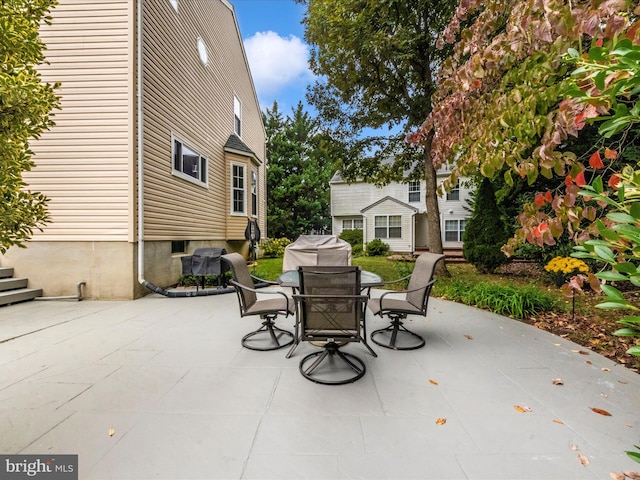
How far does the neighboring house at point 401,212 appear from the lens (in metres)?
17.4

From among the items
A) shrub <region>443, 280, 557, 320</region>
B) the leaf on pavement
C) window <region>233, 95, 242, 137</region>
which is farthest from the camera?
window <region>233, 95, 242, 137</region>

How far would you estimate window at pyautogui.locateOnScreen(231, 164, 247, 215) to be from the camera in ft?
36.1

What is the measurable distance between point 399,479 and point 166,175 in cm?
731

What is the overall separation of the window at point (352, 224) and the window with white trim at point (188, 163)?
484 inches

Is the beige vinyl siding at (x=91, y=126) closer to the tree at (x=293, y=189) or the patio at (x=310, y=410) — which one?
the patio at (x=310, y=410)

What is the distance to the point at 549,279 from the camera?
758 cm

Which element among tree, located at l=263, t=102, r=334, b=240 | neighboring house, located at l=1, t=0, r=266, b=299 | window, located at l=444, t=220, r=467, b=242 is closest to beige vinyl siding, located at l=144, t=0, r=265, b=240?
neighboring house, located at l=1, t=0, r=266, b=299

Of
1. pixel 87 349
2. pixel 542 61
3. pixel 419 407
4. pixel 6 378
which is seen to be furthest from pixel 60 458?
pixel 542 61

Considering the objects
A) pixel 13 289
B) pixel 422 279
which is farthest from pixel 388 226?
pixel 13 289

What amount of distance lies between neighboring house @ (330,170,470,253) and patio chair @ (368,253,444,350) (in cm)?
1365

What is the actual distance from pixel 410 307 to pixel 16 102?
415cm

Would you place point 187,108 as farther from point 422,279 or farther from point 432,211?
point 422,279

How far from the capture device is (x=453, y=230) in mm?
17375

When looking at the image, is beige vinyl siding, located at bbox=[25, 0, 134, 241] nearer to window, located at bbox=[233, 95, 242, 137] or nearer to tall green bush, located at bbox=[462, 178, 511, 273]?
window, located at bbox=[233, 95, 242, 137]
